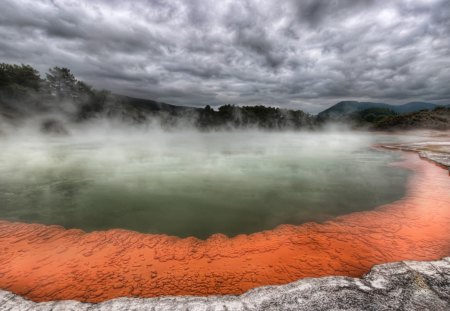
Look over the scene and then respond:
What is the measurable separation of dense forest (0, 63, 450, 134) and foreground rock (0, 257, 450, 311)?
4194 centimetres

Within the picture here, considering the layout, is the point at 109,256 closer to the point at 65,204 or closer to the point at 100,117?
the point at 65,204

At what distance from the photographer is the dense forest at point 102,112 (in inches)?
1441

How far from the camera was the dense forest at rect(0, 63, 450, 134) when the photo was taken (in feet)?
120

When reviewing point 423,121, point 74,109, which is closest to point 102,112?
point 74,109

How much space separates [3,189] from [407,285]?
12465 mm

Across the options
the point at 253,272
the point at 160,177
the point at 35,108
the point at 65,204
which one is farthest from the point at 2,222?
the point at 35,108

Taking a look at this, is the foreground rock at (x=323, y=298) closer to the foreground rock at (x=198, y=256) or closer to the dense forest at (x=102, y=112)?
the foreground rock at (x=198, y=256)

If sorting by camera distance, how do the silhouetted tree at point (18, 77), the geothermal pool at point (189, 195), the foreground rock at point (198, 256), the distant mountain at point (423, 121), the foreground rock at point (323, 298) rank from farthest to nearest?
1. the distant mountain at point (423, 121)
2. the silhouetted tree at point (18, 77)
3. the geothermal pool at point (189, 195)
4. the foreground rock at point (198, 256)
5. the foreground rock at point (323, 298)

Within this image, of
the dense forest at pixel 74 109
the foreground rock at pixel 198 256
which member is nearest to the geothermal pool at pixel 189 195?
the foreground rock at pixel 198 256

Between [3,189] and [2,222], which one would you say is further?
[3,189]

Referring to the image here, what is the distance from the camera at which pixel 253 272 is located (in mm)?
3906

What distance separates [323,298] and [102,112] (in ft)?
204

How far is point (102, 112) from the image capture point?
55.2 meters

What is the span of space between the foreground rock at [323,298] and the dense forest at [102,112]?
138 ft
